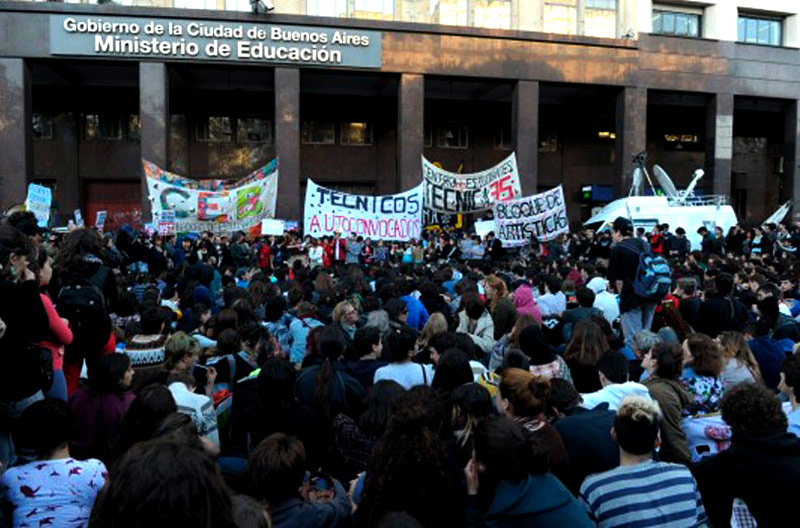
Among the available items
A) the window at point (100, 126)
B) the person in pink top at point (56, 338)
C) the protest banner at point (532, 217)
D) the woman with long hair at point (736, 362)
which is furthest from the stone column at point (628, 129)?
the person in pink top at point (56, 338)

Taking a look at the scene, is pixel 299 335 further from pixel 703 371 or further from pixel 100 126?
pixel 100 126

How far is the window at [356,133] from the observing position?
33.8m

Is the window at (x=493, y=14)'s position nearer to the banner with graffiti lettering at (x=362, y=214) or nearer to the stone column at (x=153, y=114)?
the stone column at (x=153, y=114)

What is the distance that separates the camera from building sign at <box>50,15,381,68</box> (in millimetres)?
24328

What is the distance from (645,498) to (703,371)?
2034 mm

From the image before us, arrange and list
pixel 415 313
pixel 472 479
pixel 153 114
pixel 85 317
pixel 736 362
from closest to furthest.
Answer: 1. pixel 472 479
2. pixel 85 317
3. pixel 736 362
4. pixel 415 313
5. pixel 153 114

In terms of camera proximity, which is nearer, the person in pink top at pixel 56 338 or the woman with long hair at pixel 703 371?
the person in pink top at pixel 56 338

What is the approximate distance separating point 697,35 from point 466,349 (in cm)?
3228

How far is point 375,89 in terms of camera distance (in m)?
31.7

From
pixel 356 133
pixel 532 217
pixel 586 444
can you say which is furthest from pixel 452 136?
pixel 586 444

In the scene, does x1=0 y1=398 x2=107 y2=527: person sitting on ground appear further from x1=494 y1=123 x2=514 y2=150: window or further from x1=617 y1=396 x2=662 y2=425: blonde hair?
x1=494 y1=123 x2=514 y2=150: window

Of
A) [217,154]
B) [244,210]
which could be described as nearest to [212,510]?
[244,210]

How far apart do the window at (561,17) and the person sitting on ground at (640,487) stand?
29230 mm

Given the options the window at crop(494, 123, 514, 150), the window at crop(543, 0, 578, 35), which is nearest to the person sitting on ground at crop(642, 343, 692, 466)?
the window at crop(543, 0, 578, 35)
